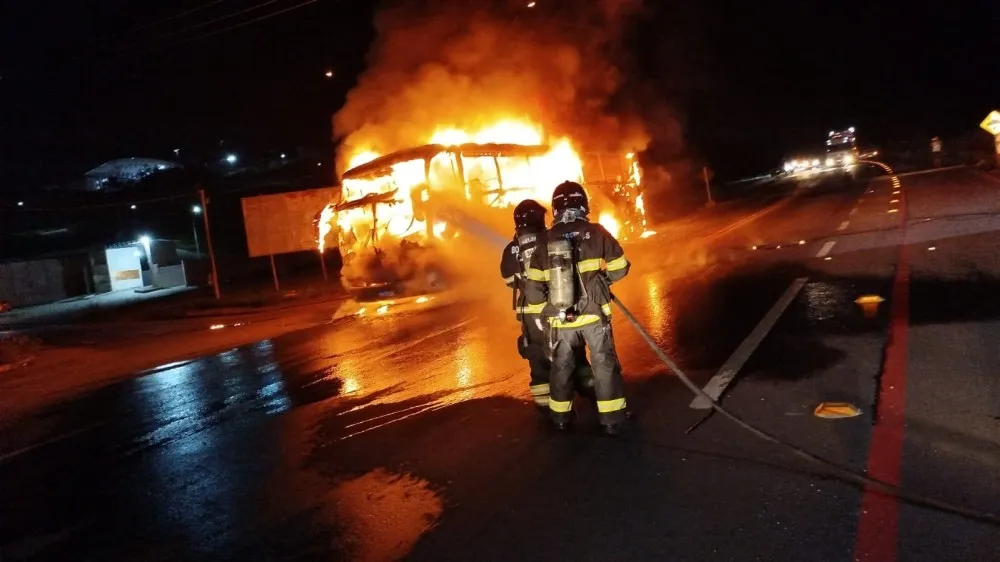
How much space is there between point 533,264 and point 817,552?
256 centimetres

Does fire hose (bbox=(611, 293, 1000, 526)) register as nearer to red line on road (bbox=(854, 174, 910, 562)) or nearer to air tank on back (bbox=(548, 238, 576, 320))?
red line on road (bbox=(854, 174, 910, 562))

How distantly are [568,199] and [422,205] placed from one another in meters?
9.09

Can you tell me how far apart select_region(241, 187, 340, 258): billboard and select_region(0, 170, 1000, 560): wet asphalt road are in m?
10.1

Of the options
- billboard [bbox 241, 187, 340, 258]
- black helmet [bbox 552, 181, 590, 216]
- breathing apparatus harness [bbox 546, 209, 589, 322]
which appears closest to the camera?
breathing apparatus harness [bbox 546, 209, 589, 322]

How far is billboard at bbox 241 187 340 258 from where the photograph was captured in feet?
64.2

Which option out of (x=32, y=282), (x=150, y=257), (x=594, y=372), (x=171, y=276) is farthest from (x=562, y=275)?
(x=150, y=257)

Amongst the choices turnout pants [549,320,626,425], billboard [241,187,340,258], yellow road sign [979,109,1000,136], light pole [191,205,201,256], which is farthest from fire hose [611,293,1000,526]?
light pole [191,205,201,256]

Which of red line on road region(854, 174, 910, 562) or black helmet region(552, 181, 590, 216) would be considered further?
black helmet region(552, 181, 590, 216)

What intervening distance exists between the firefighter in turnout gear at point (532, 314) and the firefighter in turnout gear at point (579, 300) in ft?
0.63

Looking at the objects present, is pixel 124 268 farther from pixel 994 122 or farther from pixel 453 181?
pixel 994 122

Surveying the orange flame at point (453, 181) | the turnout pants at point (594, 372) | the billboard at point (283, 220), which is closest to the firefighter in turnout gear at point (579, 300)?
the turnout pants at point (594, 372)

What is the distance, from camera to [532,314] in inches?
219

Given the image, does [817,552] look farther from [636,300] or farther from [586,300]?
[636,300]

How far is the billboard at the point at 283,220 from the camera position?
19.6 m
